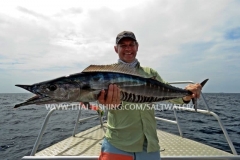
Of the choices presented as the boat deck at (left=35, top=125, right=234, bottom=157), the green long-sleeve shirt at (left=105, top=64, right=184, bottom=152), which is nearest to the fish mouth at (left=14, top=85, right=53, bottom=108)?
the green long-sleeve shirt at (left=105, top=64, right=184, bottom=152)

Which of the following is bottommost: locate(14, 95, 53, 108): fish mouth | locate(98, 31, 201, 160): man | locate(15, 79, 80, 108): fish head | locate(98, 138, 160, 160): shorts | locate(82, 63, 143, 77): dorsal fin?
locate(98, 138, 160, 160): shorts

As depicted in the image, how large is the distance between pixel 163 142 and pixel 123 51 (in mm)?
3915

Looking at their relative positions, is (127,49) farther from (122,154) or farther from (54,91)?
(122,154)

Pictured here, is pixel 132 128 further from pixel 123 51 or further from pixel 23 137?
pixel 23 137

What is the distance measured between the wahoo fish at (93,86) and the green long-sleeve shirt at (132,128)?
8.9 inches

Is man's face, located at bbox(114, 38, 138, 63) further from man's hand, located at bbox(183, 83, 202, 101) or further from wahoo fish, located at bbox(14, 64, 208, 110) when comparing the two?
man's hand, located at bbox(183, 83, 202, 101)

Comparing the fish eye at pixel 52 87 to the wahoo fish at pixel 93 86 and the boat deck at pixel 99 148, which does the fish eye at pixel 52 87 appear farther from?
the boat deck at pixel 99 148

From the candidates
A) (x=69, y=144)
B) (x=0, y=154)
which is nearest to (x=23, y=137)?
(x=0, y=154)

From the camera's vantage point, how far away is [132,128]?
117 inches

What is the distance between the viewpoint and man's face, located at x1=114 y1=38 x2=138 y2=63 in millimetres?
3506

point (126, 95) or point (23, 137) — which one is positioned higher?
point (126, 95)

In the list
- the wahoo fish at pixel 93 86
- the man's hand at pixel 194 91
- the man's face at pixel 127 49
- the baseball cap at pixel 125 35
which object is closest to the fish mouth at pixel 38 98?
the wahoo fish at pixel 93 86

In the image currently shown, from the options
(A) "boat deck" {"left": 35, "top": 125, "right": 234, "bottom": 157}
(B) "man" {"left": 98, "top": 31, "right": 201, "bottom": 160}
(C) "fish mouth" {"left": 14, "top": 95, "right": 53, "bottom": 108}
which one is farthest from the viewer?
(A) "boat deck" {"left": 35, "top": 125, "right": 234, "bottom": 157}

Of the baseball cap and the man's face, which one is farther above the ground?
the baseball cap
